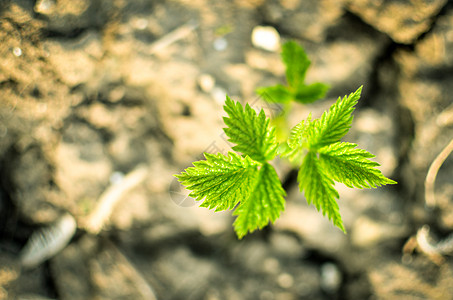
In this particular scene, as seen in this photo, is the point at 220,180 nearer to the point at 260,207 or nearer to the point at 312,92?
the point at 260,207

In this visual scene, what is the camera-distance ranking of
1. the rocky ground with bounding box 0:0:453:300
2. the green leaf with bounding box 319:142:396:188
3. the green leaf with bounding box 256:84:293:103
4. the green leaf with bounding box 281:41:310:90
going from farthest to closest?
the rocky ground with bounding box 0:0:453:300
the green leaf with bounding box 256:84:293:103
the green leaf with bounding box 281:41:310:90
the green leaf with bounding box 319:142:396:188

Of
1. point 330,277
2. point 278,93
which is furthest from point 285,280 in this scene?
point 278,93

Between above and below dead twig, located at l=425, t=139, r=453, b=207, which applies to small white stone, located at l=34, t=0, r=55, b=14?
above

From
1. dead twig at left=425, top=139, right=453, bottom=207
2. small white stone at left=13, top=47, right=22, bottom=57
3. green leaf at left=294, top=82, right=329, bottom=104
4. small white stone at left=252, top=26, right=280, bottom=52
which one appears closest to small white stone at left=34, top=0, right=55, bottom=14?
small white stone at left=13, top=47, right=22, bottom=57

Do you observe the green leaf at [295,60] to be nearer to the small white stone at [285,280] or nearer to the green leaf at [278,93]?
the green leaf at [278,93]

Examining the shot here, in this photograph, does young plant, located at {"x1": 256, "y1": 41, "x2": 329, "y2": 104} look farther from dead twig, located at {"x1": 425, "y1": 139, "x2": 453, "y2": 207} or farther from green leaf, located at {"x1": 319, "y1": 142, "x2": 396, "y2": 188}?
dead twig, located at {"x1": 425, "y1": 139, "x2": 453, "y2": 207}

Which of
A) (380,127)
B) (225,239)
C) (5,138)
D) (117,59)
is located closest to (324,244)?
(225,239)
